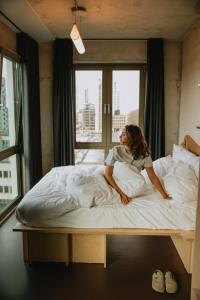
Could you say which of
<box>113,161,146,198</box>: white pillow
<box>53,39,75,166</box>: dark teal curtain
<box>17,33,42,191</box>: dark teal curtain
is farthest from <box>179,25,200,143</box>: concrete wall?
<box>17,33,42,191</box>: dark teal curtain

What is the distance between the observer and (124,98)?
4.46m

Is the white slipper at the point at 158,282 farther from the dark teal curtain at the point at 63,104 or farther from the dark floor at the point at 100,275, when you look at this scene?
the dark teal curtain at the point at 63,104

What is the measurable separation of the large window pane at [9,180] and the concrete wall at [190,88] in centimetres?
266

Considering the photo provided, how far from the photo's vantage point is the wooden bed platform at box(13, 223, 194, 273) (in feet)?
7.29

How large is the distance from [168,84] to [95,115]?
134 cm

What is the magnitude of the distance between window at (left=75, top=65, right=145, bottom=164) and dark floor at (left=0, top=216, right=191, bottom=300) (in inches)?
87.5

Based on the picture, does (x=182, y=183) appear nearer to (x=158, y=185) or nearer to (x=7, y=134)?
(x=158, y=185)

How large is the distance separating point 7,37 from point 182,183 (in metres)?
2.86

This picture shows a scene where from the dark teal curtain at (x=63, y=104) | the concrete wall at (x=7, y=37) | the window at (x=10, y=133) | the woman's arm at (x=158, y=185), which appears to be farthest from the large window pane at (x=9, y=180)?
the woman's arm at (x=158, y=185)

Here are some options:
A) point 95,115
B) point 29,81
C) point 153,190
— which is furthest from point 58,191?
point 95,115

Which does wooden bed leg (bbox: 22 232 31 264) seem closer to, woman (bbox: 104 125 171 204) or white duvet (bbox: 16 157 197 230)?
white duvet (bbox: 16 157 197 230)

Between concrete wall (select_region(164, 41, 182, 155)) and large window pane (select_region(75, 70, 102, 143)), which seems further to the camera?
large window pane (select_region(75, 70, 102, 143))

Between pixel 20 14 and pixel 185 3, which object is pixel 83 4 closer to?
pixel 20 14

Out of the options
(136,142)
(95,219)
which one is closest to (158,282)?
(95,219)
